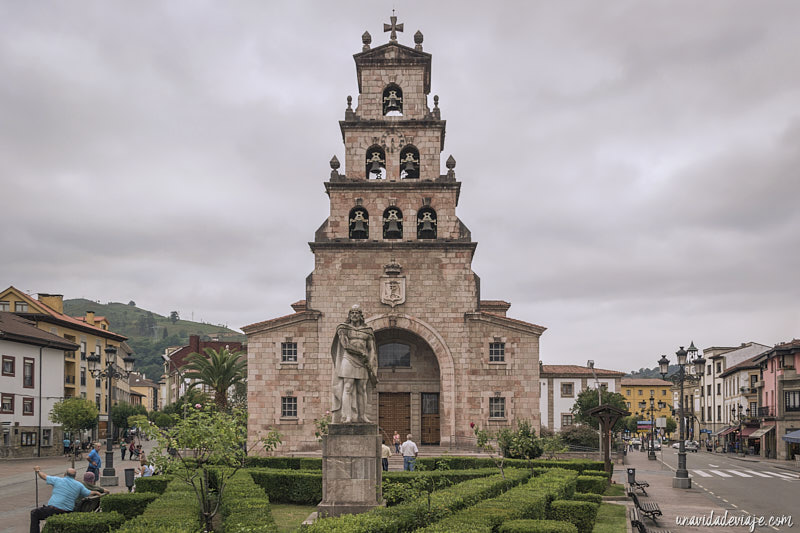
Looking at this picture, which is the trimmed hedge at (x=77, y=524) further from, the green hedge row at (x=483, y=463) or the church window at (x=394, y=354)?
the church window at (x=394, y=354)

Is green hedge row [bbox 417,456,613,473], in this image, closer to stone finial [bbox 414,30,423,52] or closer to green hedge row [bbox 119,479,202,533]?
green hedge row [bbox 119,479,202,533]

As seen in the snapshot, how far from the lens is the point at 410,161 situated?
3894 cm

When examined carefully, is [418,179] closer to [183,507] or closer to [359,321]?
[359,321]

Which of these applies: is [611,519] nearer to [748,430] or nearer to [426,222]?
[426,222]

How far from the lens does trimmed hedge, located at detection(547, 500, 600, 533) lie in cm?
1652

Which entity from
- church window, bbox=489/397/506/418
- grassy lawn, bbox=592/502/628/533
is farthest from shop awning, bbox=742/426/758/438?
grassy lawn, bbox=592/502/628/533

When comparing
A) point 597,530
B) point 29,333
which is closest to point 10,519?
point 597,530

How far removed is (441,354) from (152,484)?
18006mm

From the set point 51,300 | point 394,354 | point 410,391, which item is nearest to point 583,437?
point 410,391

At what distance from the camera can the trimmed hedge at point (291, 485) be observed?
2294 centimetres

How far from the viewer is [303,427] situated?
118 ft

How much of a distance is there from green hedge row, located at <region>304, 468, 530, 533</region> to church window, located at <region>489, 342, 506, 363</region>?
63.3 ft

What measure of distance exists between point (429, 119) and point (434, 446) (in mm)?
16215

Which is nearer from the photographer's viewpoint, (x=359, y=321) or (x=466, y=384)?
(x=359, y=321)
